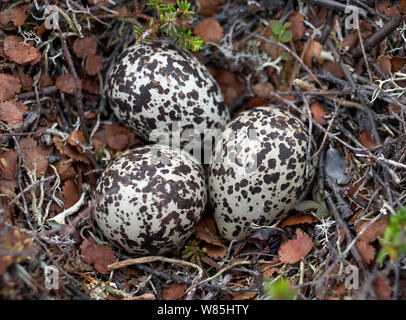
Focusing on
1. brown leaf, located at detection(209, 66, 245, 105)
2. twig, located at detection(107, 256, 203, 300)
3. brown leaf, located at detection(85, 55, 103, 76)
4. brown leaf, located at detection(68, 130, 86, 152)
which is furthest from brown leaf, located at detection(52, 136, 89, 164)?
brown leaf, located at detection(209, 66, 245, 105)

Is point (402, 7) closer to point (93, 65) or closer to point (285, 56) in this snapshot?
point (285, 56)

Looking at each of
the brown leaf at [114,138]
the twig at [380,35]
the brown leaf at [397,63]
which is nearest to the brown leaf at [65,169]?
the brown leaf at [114,138]

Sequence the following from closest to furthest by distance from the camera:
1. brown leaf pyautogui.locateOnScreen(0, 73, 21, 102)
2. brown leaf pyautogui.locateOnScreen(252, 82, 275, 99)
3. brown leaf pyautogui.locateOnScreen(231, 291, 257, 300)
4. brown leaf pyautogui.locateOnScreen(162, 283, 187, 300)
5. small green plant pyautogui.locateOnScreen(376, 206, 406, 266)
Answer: small green plant pyautogui.locateOnScreen(376, 206, 406, 266) → brown leaf pyautogui.locateOnScreen(231, 291, 257, 300) → brown leaf pyautogui.locateOnScreen(162, 283, 187, 300) → brown leaf pyautogui.locateOnScreen(0, 73, 21, 102) → brown leaf pyautogui.locateOnScreen(252, 82, 275, 99)

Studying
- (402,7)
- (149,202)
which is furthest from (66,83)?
(402,7)

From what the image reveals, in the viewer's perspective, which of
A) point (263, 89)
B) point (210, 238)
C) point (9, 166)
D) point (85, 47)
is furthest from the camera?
point (263, 89)

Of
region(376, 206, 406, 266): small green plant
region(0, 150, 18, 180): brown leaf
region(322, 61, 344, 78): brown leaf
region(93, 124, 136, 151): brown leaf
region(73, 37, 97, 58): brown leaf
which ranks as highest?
region(376, 206, 406, 266): small green plant

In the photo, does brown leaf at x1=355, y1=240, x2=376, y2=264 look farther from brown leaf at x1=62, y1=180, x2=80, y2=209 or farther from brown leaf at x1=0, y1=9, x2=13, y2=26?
brown leaf at x1=0, y1=9, x2=13, y2=26
